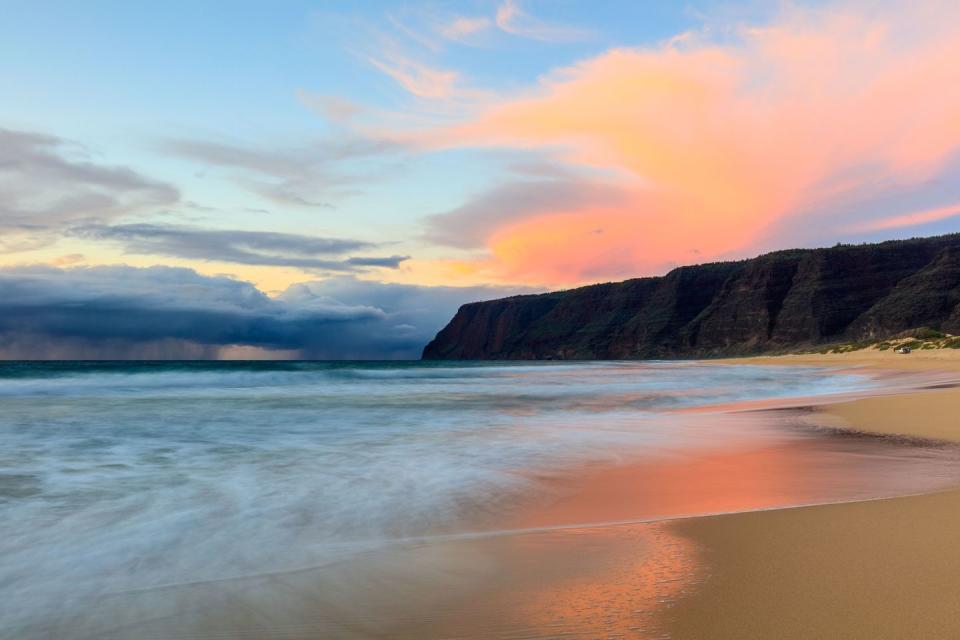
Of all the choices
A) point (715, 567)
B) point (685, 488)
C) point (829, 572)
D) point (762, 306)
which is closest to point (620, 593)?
point (715, 567)

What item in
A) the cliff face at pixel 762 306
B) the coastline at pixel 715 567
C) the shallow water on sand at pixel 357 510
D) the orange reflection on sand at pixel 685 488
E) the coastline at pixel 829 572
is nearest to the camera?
the coastline at pixel 829 572

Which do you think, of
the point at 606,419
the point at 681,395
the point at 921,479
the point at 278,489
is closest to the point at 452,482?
the point at 278,489

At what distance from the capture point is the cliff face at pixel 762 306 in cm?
8019

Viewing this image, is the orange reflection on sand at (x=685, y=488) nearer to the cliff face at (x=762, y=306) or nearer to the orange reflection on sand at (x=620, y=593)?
the orange reflection on sand at (x=620, y=593)

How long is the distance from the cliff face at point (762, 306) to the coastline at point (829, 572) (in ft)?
264

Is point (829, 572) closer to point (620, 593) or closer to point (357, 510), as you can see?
point (620, 593)

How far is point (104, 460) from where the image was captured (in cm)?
877

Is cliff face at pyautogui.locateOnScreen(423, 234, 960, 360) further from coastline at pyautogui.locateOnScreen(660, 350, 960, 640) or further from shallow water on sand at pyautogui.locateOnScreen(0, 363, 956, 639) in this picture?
coastline at pyautogui.locateOnScreen(660, 350, 960, 640)

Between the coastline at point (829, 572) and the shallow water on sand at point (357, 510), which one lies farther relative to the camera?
the shallow water on sand at point (357, 510)

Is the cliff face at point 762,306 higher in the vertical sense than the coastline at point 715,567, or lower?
higher

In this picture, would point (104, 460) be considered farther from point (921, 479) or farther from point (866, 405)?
point (866, 405)

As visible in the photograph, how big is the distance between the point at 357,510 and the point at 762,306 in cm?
10102

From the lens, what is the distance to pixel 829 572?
3158 millimetres

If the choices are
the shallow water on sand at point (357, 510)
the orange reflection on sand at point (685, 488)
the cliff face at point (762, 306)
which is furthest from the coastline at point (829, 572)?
the cliff face at point (762, 306)
